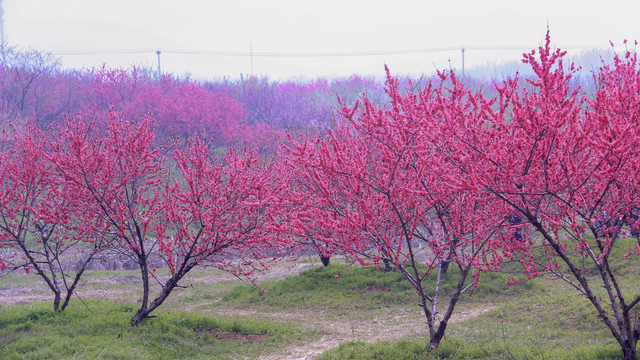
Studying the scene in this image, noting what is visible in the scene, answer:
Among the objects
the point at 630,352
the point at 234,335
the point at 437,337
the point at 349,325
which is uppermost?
the point at 630,352

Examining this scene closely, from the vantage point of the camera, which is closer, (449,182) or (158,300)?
→ (449,182)

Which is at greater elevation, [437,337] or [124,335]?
[437,337]

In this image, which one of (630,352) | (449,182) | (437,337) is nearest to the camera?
(630,352)

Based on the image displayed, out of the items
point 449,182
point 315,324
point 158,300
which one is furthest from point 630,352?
point 158,300

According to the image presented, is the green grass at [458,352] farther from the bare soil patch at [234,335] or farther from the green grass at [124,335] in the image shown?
the bare soil patch at [234,335]

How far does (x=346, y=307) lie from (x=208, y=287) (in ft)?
22.7

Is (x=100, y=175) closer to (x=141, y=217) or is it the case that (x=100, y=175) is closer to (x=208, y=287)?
(x=141, y=217)

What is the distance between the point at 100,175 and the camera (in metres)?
11.5

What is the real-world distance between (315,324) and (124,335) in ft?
16.2

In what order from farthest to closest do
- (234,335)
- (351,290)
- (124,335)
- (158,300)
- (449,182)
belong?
(351,290), (234,335), (158,300), (124,335), (449,182)

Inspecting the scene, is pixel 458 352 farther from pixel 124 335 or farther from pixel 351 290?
pixel 351 290

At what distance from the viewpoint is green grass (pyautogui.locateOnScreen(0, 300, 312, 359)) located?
32.5ft

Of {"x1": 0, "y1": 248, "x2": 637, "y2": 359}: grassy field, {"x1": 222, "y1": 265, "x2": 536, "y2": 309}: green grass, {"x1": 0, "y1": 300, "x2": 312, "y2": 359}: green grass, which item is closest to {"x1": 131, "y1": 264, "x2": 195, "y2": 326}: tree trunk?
{"x1": 0, "y1": 300, "x2": 312, "y2": 359}: green grass

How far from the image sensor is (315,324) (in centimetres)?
1369
